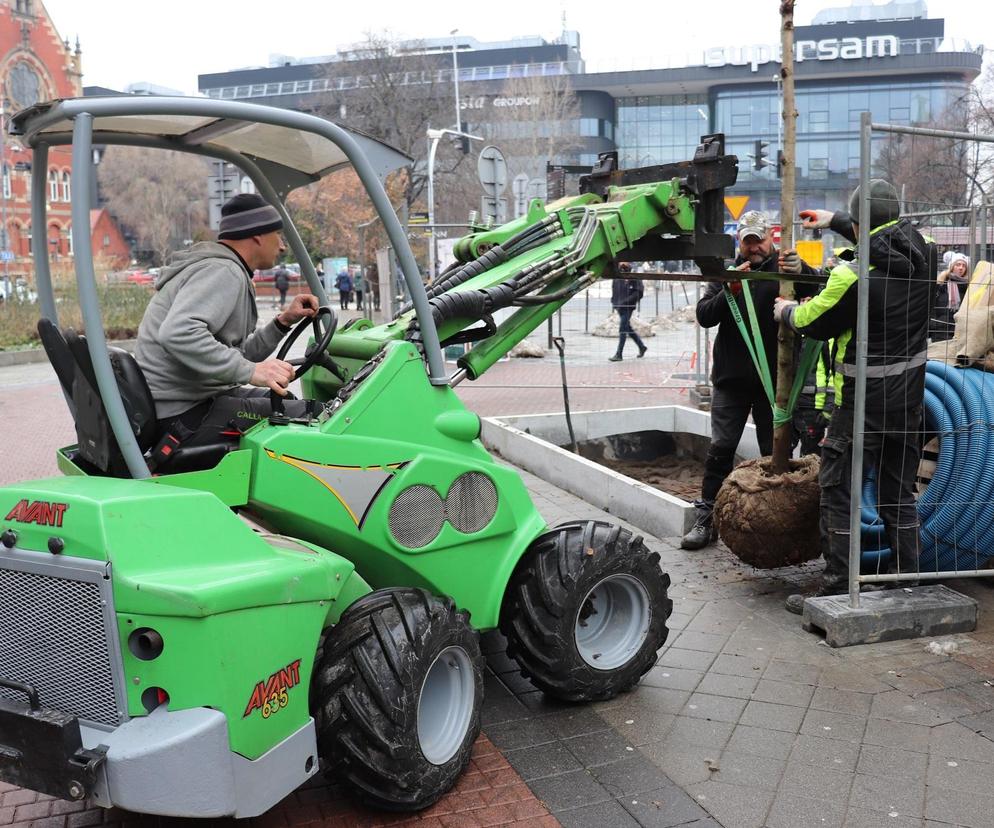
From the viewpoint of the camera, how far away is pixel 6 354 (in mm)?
20125

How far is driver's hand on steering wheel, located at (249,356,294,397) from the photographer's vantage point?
12.3 feet

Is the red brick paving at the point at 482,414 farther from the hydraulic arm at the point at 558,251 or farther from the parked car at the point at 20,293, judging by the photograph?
the parked car at the point at 20,293

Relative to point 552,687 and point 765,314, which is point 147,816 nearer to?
point 552,687

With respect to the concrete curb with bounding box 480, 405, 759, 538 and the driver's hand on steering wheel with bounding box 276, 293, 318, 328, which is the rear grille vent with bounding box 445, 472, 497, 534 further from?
the concrete curb with bounding box 480, 405, 759, 538

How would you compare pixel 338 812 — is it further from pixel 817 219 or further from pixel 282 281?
pixel 282 281

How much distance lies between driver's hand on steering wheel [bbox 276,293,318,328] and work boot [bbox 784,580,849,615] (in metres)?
2.95

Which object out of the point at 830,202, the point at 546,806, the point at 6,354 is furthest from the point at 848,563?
the point at 830,202

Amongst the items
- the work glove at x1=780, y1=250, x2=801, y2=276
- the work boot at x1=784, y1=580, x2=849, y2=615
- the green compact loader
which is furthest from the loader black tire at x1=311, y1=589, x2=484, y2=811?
the work glove at x1=780, y1=250, x2=801, y2=276

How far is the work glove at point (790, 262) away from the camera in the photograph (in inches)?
227

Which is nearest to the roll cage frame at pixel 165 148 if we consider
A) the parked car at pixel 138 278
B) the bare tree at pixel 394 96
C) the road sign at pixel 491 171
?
the road sign at pixel 491 171

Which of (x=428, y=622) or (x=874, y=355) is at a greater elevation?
(x=874, y=355)

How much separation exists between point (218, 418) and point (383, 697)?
1198mm

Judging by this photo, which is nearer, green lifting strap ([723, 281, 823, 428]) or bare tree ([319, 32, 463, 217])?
green lifting strap ([723, 281, 823, 428])

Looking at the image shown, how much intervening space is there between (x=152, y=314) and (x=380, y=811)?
1.96m
